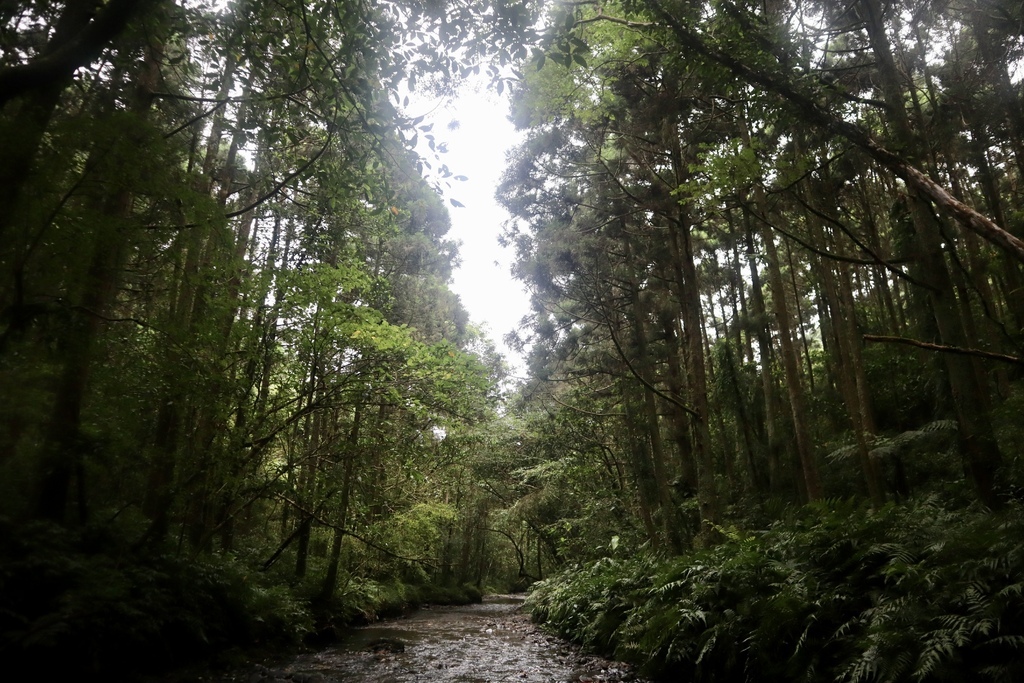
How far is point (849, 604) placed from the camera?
16.5 feet

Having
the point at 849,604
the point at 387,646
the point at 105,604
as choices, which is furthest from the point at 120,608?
the point at 849,604

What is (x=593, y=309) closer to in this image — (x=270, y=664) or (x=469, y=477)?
(x=270, y=664)

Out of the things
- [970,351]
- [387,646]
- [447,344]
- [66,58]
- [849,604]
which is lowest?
[387,646]

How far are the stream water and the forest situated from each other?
74 centimetres

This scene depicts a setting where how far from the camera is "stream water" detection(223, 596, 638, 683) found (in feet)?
23.6

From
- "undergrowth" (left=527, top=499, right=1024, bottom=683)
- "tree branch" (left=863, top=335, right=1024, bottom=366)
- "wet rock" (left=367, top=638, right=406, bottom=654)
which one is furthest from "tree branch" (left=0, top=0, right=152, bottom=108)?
"wet rock" (left=367, top=638, right=406, bottom=654)

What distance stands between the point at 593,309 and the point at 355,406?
6247 mm

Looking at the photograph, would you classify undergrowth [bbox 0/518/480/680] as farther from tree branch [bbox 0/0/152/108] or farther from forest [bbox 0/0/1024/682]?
tree branch [bbox 0/0/152/108]

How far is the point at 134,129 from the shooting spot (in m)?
5.38

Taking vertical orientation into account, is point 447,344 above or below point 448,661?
above

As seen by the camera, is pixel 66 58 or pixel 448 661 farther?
pixel 448 661

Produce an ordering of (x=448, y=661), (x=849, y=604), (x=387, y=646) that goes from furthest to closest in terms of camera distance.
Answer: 1. (x=387, y=646)
2. (x=448, y=661)
3. (x=849, y=604)

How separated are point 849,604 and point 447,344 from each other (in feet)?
24.8

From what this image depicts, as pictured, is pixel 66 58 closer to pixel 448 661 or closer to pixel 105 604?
pixel 105 604
